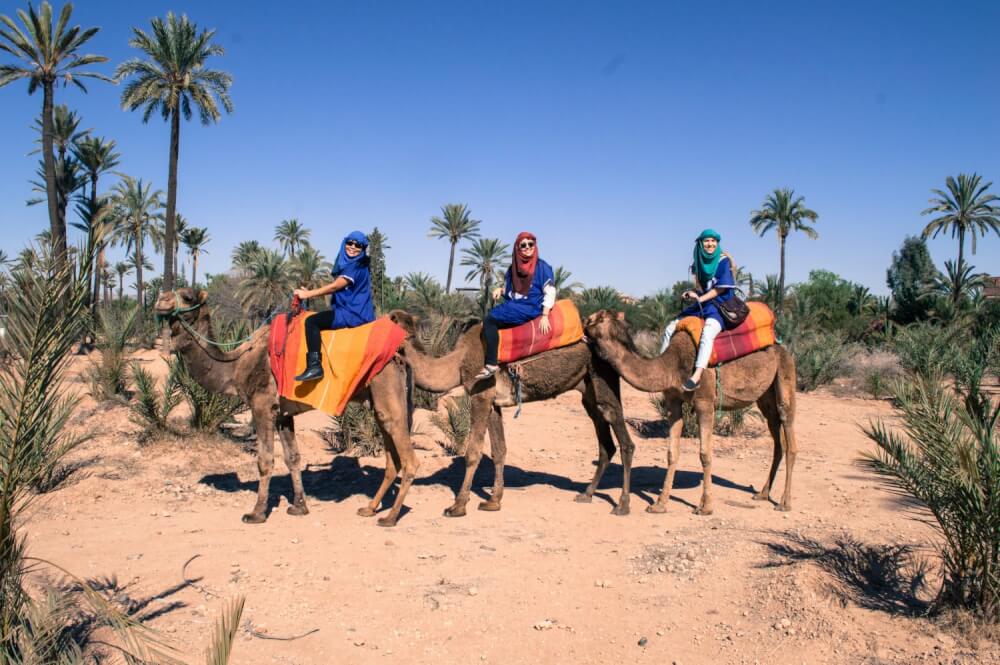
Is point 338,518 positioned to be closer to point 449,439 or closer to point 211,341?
point 211,341

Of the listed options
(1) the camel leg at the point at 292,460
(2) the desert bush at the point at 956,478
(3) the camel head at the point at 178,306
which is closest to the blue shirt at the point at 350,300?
(1) the camel leg at the point at 292,460

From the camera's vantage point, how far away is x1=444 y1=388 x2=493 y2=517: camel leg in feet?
23.4

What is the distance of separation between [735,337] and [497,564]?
11.1 ft

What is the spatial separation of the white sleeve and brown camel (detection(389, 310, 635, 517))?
50cm

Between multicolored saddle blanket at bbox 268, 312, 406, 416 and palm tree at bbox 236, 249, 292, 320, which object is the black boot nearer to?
multicolored saddle blanket at bbox 268, 312, 406, 416

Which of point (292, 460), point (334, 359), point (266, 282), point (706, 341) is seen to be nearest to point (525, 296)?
point (706, 341)

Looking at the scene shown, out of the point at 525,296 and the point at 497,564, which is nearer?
the point at 497,564

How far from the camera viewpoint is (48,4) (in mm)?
23078

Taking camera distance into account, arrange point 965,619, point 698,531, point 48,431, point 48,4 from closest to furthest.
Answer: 1. point 48,431
2. point 965,619
3. point 698,531
4. point 48,4

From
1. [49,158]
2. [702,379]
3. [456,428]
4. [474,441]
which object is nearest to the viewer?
[702,379]

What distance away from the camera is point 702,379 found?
285 inches

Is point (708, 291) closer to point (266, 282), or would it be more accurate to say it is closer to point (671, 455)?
point (671, 455)

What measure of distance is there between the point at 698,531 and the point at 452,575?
2422mm

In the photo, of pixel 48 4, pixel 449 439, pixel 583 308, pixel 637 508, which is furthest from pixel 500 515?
pixel 583 308
